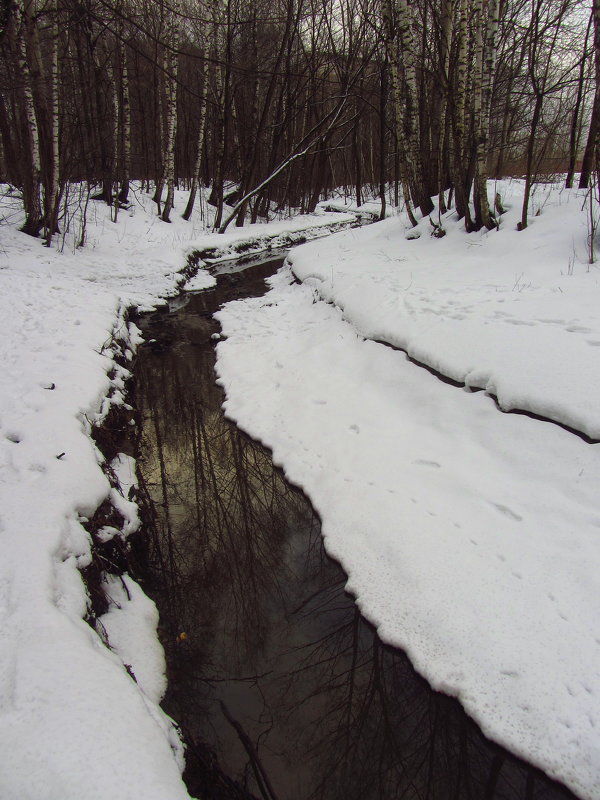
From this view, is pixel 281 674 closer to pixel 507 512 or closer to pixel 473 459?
pixel 507 512

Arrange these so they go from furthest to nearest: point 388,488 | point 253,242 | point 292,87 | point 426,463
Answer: point 292,87 < point 253,242 < point 426,463 < point 388,488

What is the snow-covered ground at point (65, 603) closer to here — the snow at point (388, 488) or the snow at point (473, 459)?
the snow at point (388, 488)

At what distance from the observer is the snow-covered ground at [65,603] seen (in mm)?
1641

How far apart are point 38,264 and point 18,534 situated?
27.3 ft

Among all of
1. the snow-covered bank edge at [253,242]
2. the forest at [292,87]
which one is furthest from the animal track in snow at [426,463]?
the snow-covered bank edge at [253,242]

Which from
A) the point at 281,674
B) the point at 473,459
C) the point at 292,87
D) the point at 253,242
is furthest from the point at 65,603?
the point at 292,87

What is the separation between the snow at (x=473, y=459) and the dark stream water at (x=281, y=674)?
164 mm

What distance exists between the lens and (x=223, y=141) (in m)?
14.7

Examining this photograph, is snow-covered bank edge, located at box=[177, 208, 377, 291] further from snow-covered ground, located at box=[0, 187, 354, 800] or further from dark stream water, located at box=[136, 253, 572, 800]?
dark stream water, located at box=[136, 253, 572, 800]

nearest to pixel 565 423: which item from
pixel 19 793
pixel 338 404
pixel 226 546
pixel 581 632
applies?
pixel 581 632

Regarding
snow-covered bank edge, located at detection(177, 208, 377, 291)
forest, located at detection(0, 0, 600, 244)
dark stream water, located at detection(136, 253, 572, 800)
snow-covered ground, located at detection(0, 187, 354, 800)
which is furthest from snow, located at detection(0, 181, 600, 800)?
snow-covered bank edge, located at detection(177, 208, 377, 291)

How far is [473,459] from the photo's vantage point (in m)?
4.04

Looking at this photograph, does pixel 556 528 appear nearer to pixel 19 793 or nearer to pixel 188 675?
pixel 188 675

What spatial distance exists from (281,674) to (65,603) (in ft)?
4.21
